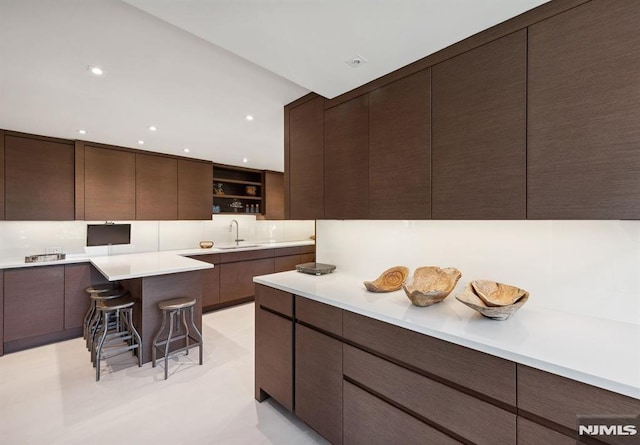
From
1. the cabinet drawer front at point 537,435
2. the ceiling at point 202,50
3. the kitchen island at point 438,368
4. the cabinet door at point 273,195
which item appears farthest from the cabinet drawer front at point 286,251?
the cabinet drawer front at point 537,435

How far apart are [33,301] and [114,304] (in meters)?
1.40

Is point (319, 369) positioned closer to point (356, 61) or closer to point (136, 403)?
point (136, 403)

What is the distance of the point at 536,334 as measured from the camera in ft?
3.93

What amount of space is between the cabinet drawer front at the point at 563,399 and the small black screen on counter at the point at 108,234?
493 cm

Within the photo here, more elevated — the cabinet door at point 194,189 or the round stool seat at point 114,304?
the cabinet door at point 194,189

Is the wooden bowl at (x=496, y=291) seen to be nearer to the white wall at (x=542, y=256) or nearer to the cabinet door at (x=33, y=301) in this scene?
the white wall at (x=542, y=256)

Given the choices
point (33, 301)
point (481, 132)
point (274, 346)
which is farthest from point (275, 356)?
point (33, 301)

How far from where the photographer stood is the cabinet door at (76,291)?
11.1ft

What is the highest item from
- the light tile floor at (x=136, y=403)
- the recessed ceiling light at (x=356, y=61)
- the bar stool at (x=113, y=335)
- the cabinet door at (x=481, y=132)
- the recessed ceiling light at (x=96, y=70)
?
the recessed ceiling light at (x=96, y=70)

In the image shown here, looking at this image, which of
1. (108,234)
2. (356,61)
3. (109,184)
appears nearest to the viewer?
(356,61)

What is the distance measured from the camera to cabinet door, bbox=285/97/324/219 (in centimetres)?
233

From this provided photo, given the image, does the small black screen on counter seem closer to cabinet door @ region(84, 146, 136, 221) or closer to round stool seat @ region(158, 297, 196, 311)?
cabinet door @ region(84, 146, 136, 221)

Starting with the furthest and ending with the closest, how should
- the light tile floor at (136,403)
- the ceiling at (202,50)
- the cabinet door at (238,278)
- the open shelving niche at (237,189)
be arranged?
the open shelving niche at (237,189), the cabinet door at (238,278), the light tile floor at (136,403), the ceiling at (202,50)

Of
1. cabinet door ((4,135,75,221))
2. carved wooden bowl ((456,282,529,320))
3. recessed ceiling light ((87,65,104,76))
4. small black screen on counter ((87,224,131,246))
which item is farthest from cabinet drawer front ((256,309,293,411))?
cabinet door ((4,135,75,221))
